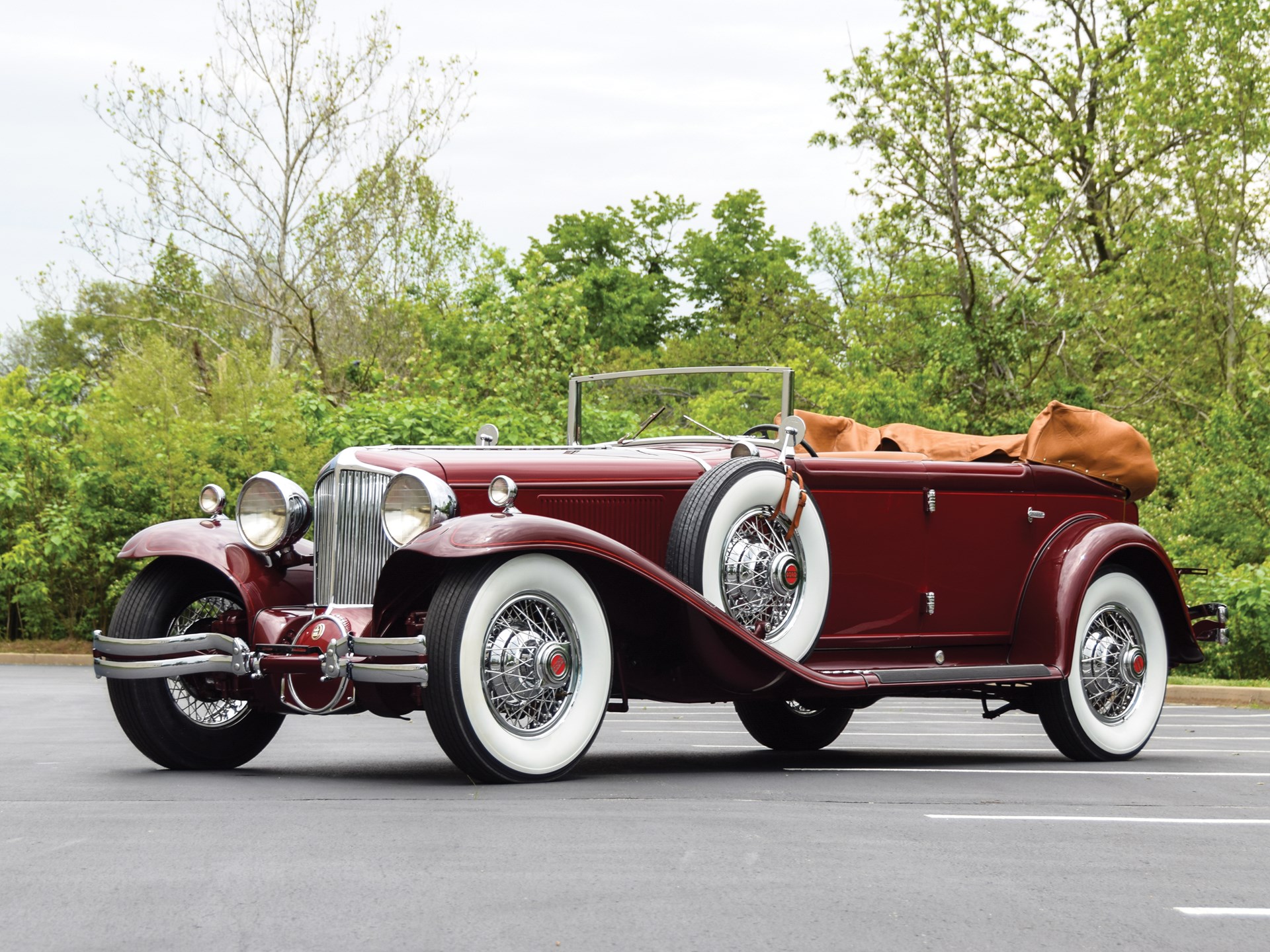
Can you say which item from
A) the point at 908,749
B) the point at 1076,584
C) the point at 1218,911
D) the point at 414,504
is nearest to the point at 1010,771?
the point at 1076,584

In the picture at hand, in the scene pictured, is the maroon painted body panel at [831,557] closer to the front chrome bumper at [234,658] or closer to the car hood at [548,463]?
the car hood at [548,463]

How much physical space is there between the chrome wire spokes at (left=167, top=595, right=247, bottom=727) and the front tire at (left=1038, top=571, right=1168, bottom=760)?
408cm

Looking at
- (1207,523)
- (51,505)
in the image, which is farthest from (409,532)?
(1207,523)

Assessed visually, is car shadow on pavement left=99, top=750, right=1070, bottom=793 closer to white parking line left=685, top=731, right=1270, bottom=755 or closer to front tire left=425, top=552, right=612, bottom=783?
white parking line left=685, top=731, right=1270, bottom=755

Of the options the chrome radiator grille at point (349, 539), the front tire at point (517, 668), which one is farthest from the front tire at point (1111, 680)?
the chrome radiator grille at point (349, 539)

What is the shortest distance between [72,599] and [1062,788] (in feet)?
44.6

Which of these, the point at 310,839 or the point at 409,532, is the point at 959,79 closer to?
the point at 409,532

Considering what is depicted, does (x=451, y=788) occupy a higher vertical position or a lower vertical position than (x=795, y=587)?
lower

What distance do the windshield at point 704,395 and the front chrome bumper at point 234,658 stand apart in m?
2.59

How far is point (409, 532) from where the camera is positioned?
6238mm

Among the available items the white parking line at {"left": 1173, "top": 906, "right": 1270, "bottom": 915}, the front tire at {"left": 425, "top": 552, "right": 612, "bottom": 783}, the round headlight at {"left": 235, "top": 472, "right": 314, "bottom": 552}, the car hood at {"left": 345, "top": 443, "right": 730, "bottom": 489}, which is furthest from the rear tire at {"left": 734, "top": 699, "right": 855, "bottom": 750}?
the white parking line at {"left": 1173, "top": 906, "right": 1270, "bottom": 915}

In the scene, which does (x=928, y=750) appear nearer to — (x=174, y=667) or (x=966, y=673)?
(x=966, y=673)

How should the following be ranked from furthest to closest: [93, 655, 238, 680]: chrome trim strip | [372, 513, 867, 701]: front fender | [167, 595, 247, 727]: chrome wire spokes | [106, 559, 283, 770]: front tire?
[167, 595, 247, 727]: chrome wire spokes → [106, 559, 283, 770]: front tire → [93, 655, 238, 680]: chrome trim strip → [372, 513, 867, 701]: front fender

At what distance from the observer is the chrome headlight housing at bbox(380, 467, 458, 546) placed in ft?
20.3
